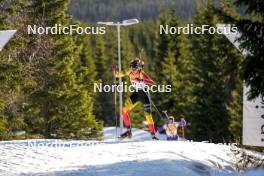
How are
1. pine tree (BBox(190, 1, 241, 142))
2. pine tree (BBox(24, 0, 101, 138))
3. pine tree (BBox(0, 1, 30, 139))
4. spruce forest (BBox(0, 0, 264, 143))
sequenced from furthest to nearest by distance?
1. pine tree (BBox(190, 1, 241, 142))
2. pine tree (BBox(24, 0, 101, 138))
3. spruce forest (BBox(0, 0, 264, 143))
4. pine tree (BBox(0, 1, 30, 139))

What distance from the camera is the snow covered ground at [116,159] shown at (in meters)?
9.98

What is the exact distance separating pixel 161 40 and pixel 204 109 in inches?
409

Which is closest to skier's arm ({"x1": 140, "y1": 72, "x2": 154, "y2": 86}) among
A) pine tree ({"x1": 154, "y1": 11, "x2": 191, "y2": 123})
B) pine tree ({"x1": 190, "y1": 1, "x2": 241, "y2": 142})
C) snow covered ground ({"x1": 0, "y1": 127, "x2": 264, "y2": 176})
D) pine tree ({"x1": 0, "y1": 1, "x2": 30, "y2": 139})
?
snow covered ground ({"x1": 0, "y1": 127, "x2": 264, "y2": 176})

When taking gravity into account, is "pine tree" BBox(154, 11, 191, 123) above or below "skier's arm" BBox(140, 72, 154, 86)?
above

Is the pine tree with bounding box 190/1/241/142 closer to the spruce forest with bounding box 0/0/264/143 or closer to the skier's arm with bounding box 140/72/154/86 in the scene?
the spruce forest with bounding box 0/0/264/143

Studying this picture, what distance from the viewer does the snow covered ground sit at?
9984 millimetres

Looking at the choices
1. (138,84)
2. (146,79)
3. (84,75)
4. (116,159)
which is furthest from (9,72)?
(84,75)

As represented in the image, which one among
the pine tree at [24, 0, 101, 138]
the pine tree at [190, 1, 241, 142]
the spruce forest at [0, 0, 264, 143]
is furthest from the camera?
the pine tree at [190, 1, 241, 142]

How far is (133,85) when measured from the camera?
15891mm

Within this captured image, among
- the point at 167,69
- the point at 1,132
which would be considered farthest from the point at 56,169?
the point at 167,69

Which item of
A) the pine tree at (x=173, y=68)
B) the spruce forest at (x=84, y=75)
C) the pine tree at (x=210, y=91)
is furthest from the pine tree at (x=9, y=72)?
the pine tree at (x=173, y=68)

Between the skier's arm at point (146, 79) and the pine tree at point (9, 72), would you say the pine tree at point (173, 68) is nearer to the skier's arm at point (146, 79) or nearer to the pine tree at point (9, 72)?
the pine tree at point (9, 72)

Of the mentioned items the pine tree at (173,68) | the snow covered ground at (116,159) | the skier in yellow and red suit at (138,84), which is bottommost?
the snow covered ground at (116,159)

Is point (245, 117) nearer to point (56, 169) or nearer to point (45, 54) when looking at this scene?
point (56, 169)
